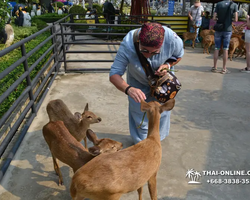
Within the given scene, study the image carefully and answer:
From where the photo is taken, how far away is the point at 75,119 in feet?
11.0

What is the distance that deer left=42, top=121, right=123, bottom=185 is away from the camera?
229cm

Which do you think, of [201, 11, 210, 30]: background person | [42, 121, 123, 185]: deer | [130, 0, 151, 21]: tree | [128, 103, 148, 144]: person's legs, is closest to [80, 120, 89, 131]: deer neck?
[42, 121, 123, 185]: deer

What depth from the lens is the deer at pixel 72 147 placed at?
90.0 inches

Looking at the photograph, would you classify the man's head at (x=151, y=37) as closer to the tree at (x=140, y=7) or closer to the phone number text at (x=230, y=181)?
the phone number text at (x=230, y=181)

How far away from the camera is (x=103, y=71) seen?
710cm

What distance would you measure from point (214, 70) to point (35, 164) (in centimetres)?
591

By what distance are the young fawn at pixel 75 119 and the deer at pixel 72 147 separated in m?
0.47

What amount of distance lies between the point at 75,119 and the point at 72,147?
3.03 ft

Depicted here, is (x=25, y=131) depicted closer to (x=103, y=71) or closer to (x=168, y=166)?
(x=168, y=166)

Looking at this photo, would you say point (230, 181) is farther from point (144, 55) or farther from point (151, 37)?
point (151, 37)

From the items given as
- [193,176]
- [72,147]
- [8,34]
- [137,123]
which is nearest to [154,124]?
[72,147]

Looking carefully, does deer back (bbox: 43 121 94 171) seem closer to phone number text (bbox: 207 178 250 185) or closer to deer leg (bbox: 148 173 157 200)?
deer leg (bbox: 148 173 157 200)

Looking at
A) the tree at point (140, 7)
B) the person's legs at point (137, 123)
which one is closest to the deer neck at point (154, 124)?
the person's legs at point (137, 123)

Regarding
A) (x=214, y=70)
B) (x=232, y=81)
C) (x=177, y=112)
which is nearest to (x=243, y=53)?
(x=214, y=70)
